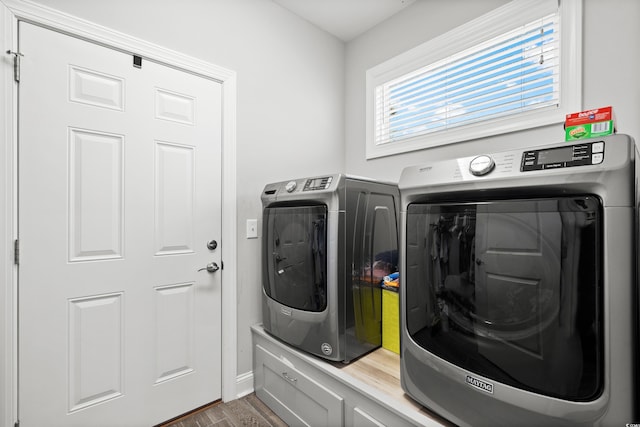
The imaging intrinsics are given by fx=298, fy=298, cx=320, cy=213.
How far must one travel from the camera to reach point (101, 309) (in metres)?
1.50

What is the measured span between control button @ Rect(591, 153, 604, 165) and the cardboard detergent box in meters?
0.36

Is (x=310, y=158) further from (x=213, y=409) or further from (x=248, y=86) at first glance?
(x=213, y=409)

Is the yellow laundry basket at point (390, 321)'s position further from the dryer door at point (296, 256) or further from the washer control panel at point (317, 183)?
the washer control panel at point (317, 183)

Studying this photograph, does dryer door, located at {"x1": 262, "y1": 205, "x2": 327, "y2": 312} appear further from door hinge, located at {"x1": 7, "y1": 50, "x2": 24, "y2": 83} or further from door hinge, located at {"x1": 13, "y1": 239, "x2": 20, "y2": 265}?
door hinge, located at {"x1": 7, "y1": 50, "x2": 24, "y2": 83}

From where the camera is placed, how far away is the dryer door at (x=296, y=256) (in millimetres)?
1513

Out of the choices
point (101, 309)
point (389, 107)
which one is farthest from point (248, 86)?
point (101, 309)

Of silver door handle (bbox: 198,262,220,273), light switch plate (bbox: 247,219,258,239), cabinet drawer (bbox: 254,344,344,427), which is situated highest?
light switch plate (bbox: 247,219,258,239)

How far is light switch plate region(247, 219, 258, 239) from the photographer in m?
2.02

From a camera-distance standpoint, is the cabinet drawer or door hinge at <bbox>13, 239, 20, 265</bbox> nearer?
door hinge at <bbox>13, 239, 20, 265</bbox>

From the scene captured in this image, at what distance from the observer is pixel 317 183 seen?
5.09 feet

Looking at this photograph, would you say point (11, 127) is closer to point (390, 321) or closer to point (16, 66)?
point (16, 66)

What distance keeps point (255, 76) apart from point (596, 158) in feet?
6.31

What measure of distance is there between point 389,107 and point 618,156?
5.95 feet

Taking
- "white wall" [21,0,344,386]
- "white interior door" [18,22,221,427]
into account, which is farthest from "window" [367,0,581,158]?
"white interior door" [18,22,221,427]
